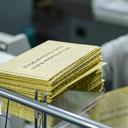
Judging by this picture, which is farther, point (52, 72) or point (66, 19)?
point (66, 19)

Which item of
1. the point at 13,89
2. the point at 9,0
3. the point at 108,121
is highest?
the point at 9,0

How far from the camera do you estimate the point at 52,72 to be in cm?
63

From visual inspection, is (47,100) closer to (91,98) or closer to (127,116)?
(91,98)

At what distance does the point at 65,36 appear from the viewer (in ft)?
7.90

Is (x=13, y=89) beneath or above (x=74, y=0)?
beneath

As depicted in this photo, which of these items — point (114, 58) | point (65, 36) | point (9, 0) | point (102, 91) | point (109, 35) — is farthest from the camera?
point (65, 36)

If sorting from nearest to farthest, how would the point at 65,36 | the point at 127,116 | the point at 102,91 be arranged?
the point at 102,91
the point at 127,116
the point at 65,36

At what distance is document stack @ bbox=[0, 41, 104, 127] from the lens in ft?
2.05

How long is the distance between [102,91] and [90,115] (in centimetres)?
7

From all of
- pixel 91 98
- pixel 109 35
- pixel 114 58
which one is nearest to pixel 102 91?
pixel 91 98

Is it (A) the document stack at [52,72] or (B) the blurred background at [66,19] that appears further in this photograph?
(B) the blurred background at [66,19]

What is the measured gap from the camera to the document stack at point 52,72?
625 millimetres

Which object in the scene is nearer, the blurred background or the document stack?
the document stack

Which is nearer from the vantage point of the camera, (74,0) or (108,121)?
(108,121)
